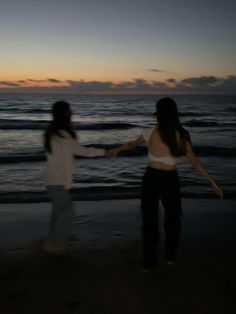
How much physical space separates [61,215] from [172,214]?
1272 mm

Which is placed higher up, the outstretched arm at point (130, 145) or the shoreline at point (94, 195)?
the outstretched arm at point (130, 145)

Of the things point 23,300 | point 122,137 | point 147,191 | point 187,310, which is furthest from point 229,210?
point 122,137

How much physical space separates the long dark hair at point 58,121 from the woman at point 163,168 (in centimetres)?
79

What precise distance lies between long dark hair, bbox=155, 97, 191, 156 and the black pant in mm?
276

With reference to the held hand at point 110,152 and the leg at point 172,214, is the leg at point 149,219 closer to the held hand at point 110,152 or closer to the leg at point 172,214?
the leg at point 172,214

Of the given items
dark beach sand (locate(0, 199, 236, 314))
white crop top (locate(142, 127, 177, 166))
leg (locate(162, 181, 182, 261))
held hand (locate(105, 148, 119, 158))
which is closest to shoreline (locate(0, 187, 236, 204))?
dark beach sand (locate(0, 199, 236, 314))

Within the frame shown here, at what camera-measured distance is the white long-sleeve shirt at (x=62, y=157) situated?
4.72m

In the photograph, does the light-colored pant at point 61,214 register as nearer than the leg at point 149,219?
No

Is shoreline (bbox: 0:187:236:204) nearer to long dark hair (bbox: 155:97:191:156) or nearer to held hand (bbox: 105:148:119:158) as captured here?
held hand (bbox: 105:148:119:158)

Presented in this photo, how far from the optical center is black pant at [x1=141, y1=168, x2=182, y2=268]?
4328 millimetres

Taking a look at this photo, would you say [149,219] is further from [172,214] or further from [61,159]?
[61,159]

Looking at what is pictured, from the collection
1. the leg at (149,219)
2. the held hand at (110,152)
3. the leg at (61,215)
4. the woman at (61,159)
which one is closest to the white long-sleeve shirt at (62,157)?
the woman at (61,159)

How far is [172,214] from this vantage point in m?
4.46

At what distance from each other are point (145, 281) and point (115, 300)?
51 centimetres
